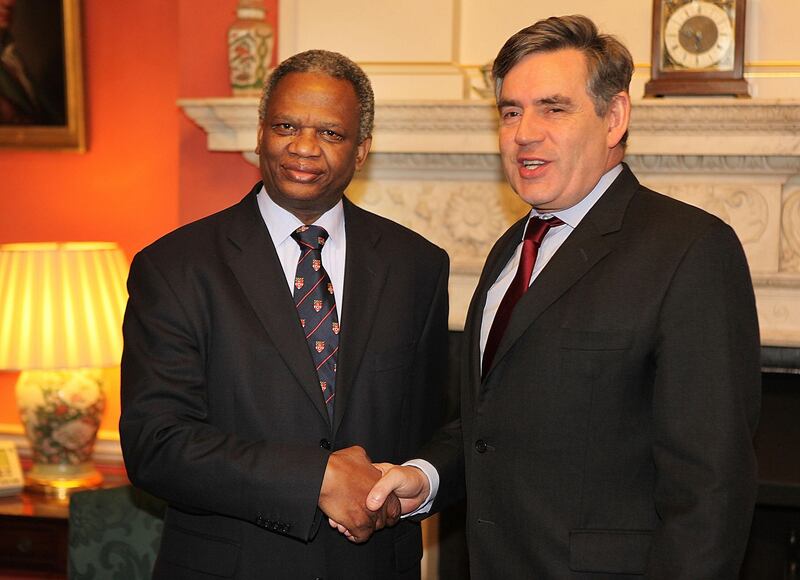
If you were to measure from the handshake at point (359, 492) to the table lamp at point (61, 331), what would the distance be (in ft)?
5.91

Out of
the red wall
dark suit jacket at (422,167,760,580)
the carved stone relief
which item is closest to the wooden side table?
the red wall

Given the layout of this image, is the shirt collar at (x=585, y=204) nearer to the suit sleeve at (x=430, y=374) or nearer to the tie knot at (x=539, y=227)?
the tie knot at (x=539, y=227)

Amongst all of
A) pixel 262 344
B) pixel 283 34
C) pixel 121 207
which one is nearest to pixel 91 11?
pixel 121 207

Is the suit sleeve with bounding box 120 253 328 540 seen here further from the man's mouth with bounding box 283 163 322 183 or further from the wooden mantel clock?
the wooden mantel clock

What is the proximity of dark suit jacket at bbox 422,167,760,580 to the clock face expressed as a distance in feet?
4.20

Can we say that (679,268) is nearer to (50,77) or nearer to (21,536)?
(21,536)

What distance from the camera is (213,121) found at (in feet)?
11.4

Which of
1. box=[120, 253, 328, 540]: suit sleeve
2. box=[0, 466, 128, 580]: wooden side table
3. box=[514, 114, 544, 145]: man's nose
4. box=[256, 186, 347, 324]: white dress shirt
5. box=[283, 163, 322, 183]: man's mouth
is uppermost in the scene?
box=[514, 114, 544, 145]: man's nose

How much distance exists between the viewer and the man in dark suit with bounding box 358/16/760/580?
1.67 meters

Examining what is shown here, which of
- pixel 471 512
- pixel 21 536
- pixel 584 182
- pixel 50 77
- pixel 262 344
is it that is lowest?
pixel 21 536

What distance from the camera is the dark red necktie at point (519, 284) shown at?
1.93 m

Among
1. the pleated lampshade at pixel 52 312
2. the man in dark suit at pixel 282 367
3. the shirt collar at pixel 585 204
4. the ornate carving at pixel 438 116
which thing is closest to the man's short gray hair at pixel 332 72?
the man in dark suit at pixel 282 367

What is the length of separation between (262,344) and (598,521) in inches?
26.8

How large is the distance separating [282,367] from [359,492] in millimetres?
267
